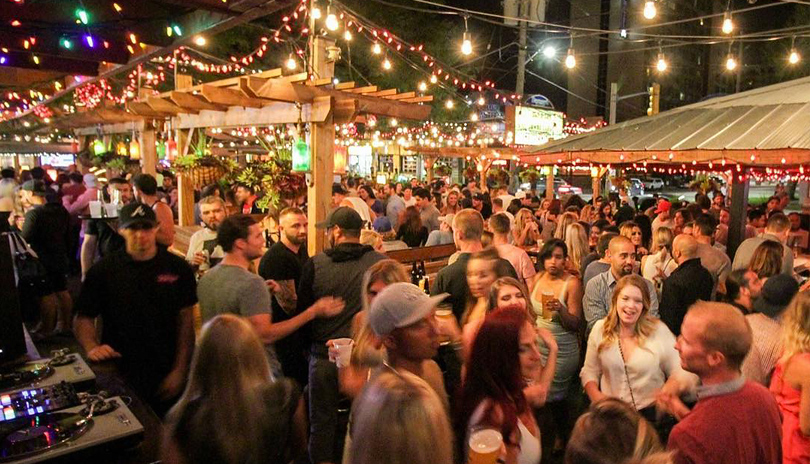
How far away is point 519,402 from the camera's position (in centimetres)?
216

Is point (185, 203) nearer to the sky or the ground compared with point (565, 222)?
nearer to the sky

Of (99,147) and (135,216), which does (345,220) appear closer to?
(135,216)

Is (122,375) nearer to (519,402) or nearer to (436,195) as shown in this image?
(519,402)

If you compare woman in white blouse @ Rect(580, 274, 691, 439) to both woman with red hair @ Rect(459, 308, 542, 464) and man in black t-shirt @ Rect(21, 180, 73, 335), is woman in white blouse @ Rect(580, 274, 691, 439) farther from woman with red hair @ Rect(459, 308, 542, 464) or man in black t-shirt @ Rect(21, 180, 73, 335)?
man in black t-shirt @ Rect(21, 180, 73, 335)

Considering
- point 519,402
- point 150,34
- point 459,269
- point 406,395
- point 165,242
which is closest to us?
point 406,395

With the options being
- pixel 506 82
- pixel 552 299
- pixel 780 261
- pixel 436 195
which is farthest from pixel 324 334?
pixel 506 82

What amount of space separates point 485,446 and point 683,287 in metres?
3.35

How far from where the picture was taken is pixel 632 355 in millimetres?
3189

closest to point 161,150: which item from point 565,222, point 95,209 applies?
point 95,209

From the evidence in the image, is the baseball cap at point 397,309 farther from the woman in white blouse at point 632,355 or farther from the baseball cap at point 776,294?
the baseball cap at point 776,294

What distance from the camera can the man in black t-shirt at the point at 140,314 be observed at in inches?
125

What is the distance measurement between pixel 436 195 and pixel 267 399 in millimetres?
10147

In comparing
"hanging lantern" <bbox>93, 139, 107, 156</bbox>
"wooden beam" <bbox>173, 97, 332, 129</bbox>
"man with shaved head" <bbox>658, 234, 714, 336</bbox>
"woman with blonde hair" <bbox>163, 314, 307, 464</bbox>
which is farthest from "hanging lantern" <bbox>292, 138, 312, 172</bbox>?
"hanging lantern" <bbox>93, 139, 107, 156</bbox>

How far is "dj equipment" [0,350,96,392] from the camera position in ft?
8.38
